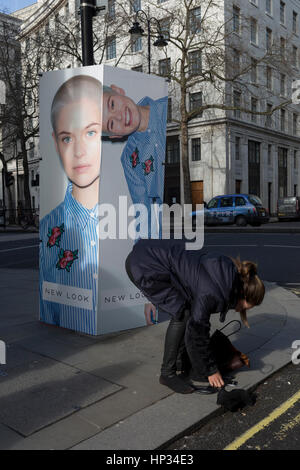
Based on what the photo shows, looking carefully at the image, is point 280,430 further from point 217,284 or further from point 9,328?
point 9,328

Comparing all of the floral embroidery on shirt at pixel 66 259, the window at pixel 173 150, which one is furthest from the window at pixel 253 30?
the floral embroidery on shirt at pixel 66 259

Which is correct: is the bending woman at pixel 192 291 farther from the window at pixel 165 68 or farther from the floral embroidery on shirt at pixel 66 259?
the window at pixel 165 68

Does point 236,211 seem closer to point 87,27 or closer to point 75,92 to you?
point 87,27

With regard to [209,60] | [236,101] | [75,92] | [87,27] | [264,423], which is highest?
[236,101]

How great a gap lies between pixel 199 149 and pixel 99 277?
104 feet

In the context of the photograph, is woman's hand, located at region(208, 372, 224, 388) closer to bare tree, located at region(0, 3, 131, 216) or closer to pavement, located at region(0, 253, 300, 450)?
pavement, located at region(0, 253, 300, 450)

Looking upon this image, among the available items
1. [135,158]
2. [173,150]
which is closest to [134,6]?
[173,150]

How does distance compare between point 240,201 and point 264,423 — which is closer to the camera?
point 264,423

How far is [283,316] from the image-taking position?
536 cm

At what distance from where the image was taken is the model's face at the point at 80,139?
4.23 meters

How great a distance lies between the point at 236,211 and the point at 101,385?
65.8 feet

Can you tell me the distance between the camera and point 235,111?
33.8 meters

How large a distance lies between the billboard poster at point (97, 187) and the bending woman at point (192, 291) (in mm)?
1141

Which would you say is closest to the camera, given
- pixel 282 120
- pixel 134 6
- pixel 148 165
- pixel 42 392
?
pixel 42 392
